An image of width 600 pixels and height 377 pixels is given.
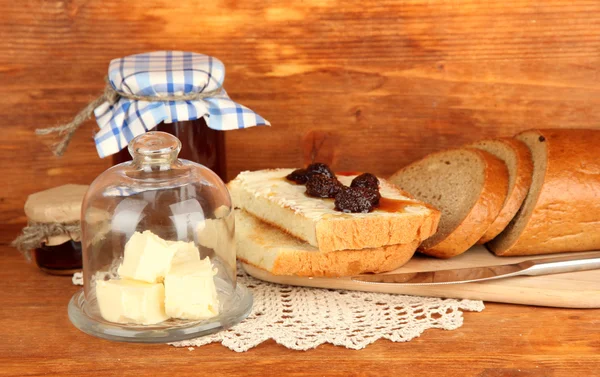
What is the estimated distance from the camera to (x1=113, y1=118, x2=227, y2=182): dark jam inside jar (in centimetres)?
198

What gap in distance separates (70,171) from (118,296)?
918 mm

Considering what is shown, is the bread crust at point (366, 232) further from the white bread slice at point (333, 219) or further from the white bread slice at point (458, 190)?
the white bread slice at point (458, 190)

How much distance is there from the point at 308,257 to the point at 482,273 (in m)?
0.39

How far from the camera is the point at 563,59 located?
2266mm

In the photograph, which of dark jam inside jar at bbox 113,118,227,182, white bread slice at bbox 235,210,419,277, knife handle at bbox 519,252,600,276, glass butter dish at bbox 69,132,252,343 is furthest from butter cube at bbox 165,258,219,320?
knife handle at bbox 519,252,600,276

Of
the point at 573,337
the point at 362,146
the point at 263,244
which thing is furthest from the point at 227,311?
the point at 362,146

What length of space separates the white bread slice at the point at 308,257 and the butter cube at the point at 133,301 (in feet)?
1.04

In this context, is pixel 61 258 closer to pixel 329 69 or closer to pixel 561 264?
pixel 329 69

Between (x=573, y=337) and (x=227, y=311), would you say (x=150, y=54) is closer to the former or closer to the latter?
(x=227, y=311)

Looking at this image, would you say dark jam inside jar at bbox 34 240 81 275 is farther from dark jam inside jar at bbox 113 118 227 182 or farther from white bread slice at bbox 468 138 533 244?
white bread slice at bbox 468 138 533 244

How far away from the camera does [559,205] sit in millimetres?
1913

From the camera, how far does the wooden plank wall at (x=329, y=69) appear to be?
2230 mm

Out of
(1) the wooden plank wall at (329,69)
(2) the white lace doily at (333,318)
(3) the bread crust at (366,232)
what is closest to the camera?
(2) the white lace doily at (333,318)

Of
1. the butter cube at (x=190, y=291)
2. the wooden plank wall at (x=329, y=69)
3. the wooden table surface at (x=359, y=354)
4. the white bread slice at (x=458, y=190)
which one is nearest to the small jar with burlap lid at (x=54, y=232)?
the wooden table surface at (x=359, y=354)
